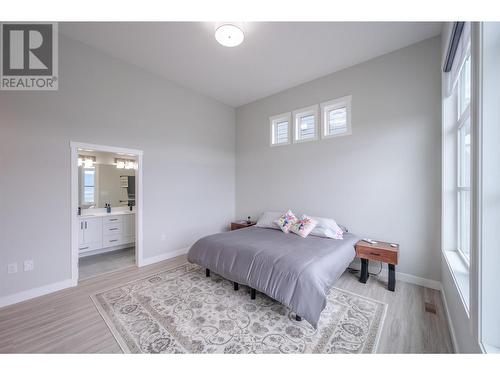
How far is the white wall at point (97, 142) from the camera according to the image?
7.72ft

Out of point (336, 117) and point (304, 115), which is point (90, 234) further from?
point (336, 117)

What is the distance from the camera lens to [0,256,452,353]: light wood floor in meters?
1.67

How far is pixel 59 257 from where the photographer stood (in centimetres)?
263

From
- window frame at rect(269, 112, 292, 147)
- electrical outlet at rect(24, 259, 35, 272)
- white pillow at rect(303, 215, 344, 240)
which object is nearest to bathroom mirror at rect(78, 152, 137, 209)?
electrical outlet at rect(24, 259, 35, 272)

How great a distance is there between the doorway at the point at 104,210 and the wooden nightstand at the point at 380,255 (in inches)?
139

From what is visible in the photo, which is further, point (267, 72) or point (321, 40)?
point (267, 72)

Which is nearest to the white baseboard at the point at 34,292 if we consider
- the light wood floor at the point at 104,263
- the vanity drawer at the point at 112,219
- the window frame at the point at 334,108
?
the light wood floor at the point at 104,263

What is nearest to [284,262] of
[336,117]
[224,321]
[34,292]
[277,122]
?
[224,321]

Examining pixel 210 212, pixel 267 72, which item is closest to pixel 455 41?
pixel 267 72

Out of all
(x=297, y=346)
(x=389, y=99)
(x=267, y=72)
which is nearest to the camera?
(x=297, y=346)

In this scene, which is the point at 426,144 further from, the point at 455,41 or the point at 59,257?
the point at 59,257
